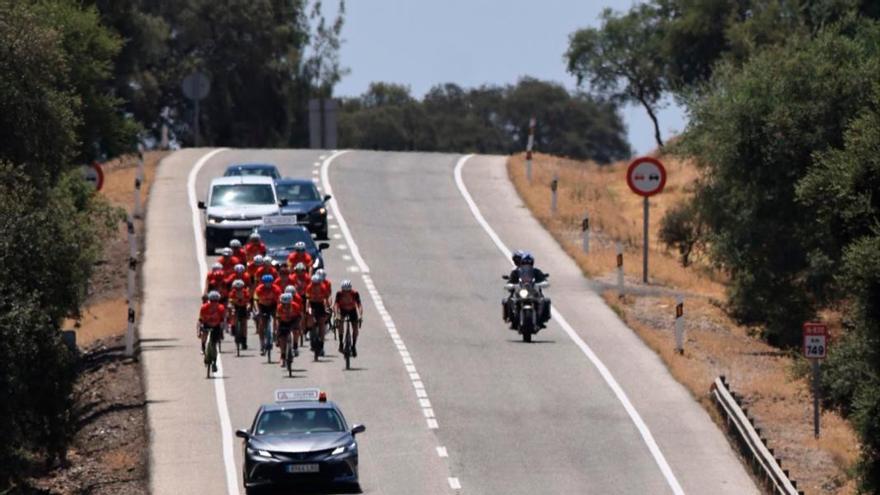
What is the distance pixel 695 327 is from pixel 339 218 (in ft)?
47.0

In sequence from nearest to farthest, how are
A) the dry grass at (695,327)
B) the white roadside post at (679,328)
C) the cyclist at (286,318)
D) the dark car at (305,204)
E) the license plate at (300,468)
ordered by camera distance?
the license plate at (300,468) → the dry grass at (695,327) → the cyclist at (286,318) → the white roadside post at (679,328) → the dark car at (305,204)

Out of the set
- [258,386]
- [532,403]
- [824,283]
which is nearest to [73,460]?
[258,386]

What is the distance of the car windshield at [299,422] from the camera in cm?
2811

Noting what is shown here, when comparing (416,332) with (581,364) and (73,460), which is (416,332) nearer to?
(581,364)

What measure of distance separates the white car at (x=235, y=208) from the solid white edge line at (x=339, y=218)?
2.12 m

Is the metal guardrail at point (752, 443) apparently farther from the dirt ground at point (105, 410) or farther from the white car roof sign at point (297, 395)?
the dirt ground at point (105, 410)

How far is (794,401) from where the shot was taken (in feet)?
119

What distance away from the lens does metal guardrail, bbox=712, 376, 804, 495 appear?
28250 mm

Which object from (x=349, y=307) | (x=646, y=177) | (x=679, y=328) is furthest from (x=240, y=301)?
(x=646, y=177)

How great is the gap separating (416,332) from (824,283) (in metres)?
8.61

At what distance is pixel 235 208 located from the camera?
4816 centimetres

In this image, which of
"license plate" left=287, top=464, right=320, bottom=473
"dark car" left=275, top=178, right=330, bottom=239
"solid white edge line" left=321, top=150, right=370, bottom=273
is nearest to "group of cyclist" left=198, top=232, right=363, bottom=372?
"license plate" left=287, top=464, right=320, bottom=473

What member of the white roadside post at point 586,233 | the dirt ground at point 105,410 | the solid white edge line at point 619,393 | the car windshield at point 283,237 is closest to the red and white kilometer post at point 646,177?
the solid white edge line at point 619,393

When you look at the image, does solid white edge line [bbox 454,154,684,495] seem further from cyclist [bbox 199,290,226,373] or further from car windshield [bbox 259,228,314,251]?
cyclist [bbox 199,290,226,373]
